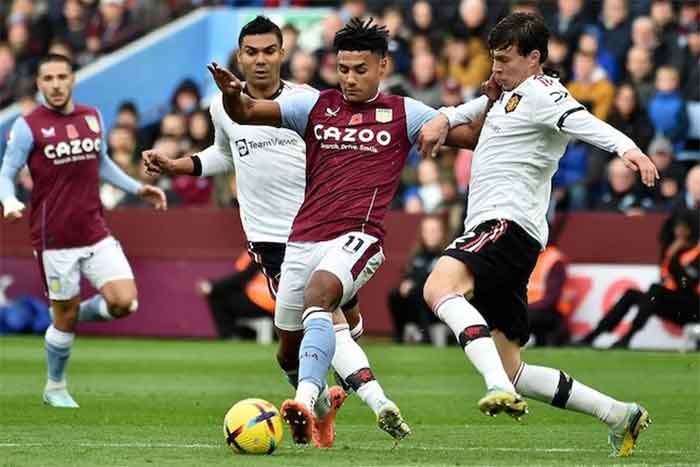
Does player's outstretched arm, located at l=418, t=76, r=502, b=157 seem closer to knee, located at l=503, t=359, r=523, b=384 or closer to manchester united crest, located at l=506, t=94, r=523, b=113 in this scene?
manchester united crest, located at l=506, t=94, r=523, b=113

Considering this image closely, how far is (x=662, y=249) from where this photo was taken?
64.2 feet

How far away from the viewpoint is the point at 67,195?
46.0 ft

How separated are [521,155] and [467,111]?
0.52m

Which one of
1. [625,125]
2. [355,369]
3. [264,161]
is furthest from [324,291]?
[625,125]

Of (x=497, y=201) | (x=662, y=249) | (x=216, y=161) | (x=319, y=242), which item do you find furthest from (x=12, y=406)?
(x=662, y=249)

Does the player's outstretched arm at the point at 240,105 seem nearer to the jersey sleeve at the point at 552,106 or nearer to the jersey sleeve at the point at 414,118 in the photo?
the jersey sleeve at the point at 414,118

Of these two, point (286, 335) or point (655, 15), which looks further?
point (655, 15)

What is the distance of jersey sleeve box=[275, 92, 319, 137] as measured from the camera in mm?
10062

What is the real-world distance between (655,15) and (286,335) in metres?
13.1

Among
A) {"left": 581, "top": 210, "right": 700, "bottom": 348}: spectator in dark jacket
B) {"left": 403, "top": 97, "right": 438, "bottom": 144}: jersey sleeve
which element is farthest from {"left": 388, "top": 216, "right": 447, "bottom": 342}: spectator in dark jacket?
{"left": 403, "top": 97, "right": 438, "bottom": 144}: jersey sleeve

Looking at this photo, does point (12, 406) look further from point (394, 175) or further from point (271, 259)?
point (394, 175)

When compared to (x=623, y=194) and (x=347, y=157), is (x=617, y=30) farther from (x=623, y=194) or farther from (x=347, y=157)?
(x=347, y=157)

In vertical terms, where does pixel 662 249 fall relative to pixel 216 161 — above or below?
below

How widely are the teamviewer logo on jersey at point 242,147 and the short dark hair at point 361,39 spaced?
1.42 metres
